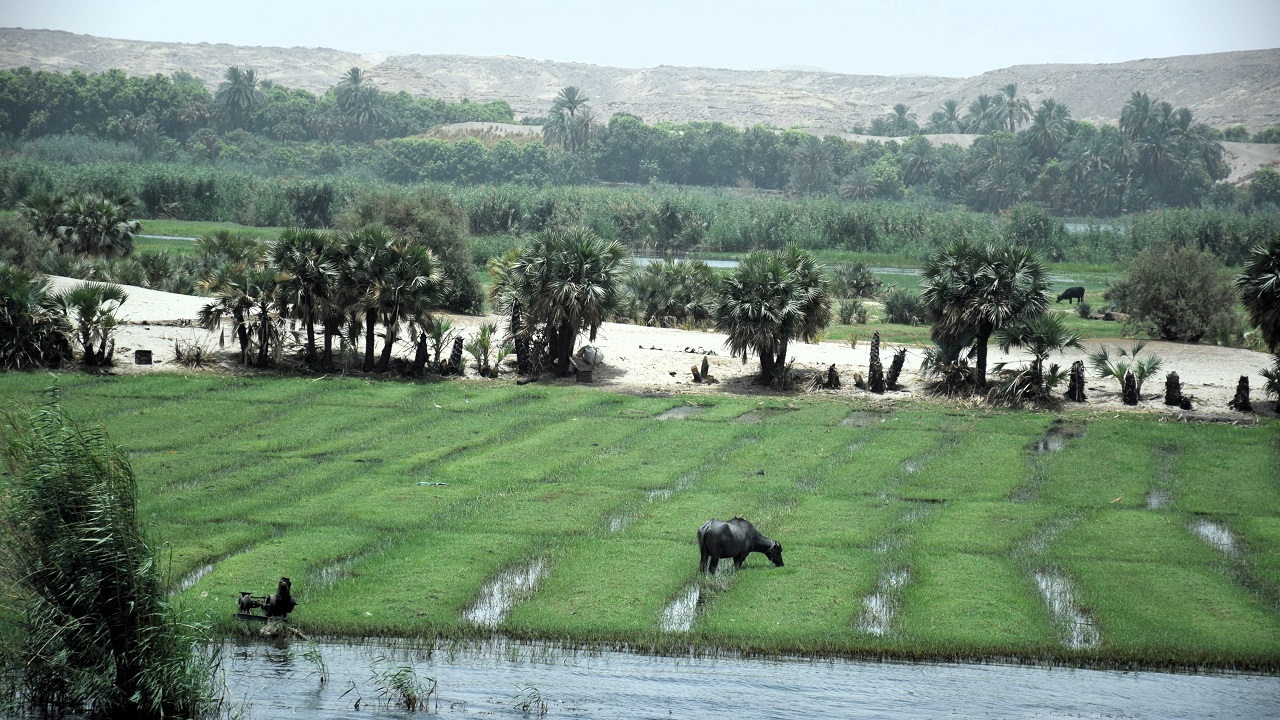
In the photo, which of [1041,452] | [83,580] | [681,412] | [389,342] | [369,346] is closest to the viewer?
[83,580]

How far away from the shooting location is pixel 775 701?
1423cm

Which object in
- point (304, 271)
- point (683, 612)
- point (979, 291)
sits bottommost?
point (683, 612)

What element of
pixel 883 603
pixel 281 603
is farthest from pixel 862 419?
pixel 281 603

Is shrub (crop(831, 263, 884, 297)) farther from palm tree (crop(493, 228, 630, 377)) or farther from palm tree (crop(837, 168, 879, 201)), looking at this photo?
palm tree (crop(837, 168, 879, 201))

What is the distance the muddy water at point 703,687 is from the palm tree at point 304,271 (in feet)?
61.4

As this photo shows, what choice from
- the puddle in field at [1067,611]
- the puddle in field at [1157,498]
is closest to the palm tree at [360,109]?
the puddle in field at [1157,498]

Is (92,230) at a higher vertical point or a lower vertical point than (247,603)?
higher

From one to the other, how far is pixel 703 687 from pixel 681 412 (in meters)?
16.8

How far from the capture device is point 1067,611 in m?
17.0

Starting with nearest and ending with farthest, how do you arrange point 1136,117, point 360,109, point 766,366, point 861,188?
point 766,366 < point 861,188 < point 1136,117 < point 360,109

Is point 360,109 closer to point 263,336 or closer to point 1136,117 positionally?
point 1136,117

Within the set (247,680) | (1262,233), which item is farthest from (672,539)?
(1262,233)

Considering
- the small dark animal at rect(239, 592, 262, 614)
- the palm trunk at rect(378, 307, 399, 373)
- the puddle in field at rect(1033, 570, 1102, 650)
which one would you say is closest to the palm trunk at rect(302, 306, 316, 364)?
the palm trunk at rect(378, 307, 399, 373)

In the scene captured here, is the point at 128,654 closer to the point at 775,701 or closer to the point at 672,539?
the point at 775,701
